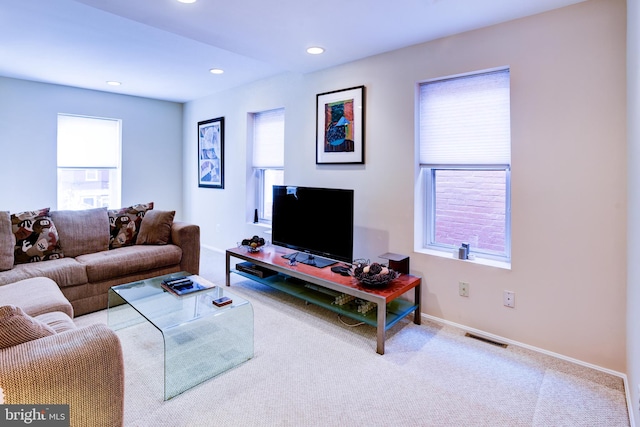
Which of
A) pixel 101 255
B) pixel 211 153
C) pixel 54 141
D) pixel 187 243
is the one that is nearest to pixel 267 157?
pixel 211 153

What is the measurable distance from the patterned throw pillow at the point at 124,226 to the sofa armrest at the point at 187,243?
41 centimetres

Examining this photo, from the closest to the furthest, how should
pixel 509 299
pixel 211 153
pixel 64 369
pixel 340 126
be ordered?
1. pixel 64 369
2. pixel 509 299
3. pixel 340 126
4. pixel 211 153

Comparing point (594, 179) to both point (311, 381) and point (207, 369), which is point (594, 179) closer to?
point (311, 381)

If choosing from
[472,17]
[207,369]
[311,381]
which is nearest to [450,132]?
[472,17]

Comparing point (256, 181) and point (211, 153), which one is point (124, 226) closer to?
point (256, 181)

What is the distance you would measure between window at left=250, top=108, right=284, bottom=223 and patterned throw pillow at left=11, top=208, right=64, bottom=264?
7.44 ft

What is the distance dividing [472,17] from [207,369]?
294 centimetres

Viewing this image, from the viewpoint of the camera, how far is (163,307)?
2.31 meters

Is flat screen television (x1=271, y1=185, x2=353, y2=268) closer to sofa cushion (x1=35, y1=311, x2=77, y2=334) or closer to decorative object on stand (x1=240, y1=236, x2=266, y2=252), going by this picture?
decorative object on stand (x1=240, y1=236, x2=266, y2=252)

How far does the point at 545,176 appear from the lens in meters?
2.32

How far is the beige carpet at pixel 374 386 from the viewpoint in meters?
1.74

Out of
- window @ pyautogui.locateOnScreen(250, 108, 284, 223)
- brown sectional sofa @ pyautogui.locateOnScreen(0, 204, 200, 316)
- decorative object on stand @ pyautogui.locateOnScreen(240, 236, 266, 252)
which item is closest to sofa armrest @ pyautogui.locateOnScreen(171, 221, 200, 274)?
brown sectional sofa @ pyautogui.locateOnScreen(0, 204, 200, 316)

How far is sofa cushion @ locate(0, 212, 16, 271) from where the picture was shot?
9.30 feet

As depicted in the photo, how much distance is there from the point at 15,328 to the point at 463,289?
269cm
